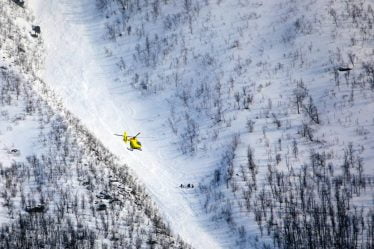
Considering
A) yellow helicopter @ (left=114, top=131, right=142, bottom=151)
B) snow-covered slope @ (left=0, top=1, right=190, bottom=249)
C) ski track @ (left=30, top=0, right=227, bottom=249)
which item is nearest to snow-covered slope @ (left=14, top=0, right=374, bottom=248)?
ski track @ (left=30, top=0, right=227, bottom=249)

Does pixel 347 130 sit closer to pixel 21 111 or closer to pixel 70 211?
pixel 70 211

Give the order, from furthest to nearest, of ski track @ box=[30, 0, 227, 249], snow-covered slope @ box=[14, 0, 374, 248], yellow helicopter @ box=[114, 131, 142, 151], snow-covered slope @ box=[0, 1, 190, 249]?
yellow helicopter @ box=[114, 131, 142, 151] < ski track @ box=[30, 0, 227, 249] < snow-covered slope @ box=[14, 0, 374, 248] < snow-covered slope @ box=[0, 1, 190, 249]

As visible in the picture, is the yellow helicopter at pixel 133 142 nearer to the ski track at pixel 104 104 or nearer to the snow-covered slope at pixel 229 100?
the ski track at pixel 104 104

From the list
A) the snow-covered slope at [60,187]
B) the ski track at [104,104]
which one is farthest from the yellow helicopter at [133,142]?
the snow-covered slope at [60,187]

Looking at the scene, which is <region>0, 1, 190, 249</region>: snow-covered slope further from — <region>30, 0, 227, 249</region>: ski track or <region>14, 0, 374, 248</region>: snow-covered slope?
<region>14, 0, 374, 248</region>: snow-covered slope

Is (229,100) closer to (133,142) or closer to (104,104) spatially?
(133,142)
